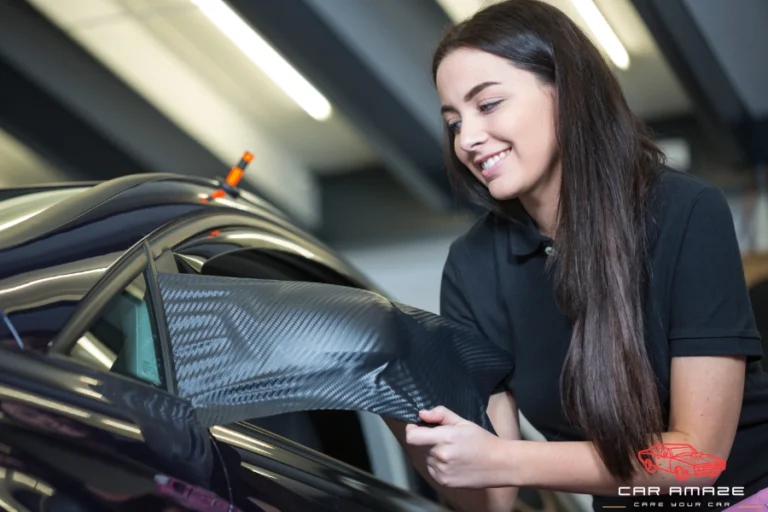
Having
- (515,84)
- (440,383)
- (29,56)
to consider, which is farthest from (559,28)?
(29,56)

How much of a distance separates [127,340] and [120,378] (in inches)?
2.2

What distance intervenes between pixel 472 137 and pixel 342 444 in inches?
19.4

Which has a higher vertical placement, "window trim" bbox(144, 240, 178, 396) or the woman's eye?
the woman's eye

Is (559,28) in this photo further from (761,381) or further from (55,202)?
(55,202)

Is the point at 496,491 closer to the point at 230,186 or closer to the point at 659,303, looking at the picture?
the point at 659,303

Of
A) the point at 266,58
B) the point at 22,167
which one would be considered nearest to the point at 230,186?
the point at 266,58

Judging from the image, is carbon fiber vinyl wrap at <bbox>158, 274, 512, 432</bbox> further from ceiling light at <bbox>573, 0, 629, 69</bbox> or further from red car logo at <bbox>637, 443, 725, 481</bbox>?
ceiling light at <bbox>573, 0, 629, 69</bbox>

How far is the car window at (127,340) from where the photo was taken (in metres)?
0.88

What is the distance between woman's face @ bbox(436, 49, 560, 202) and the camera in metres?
1.16

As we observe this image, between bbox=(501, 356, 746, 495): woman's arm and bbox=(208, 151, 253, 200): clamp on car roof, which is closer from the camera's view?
bbox=(501, 356, 746, 495): woman's arm

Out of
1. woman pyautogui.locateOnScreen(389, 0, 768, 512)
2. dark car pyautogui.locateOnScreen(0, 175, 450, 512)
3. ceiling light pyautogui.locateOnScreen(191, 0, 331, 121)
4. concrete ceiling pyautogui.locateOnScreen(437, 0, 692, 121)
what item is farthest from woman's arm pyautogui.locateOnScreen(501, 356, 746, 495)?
ceiling light pyautogui.locateOnScreen(191, 0, 331, 121)

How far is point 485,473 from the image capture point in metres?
1.05

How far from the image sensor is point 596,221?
45.1 inches

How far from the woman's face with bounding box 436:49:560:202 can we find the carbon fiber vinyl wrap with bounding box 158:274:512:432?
0.30 meters
